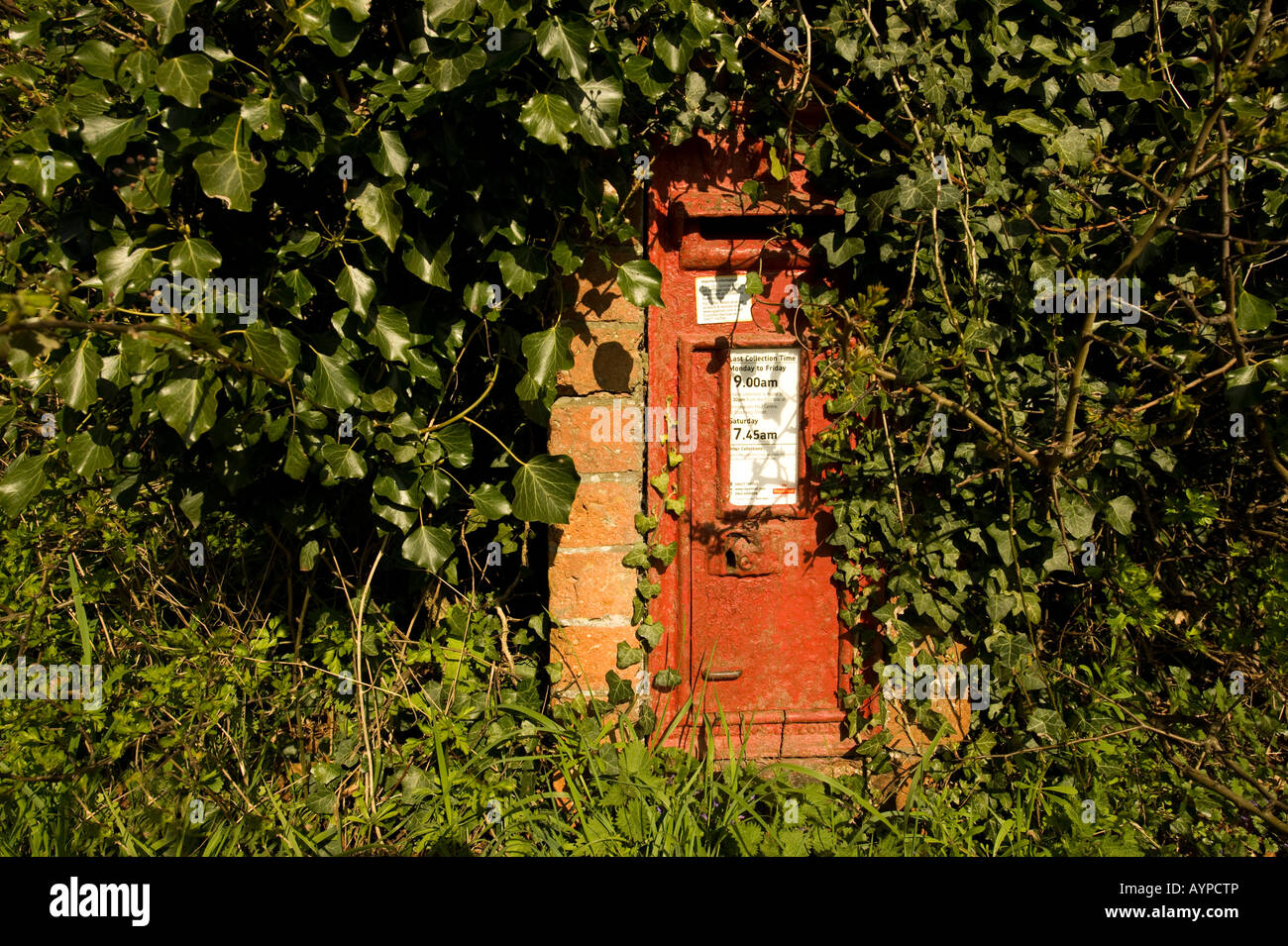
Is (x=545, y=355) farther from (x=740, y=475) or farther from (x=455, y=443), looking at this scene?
(x=740, y=475)

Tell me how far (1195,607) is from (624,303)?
2369mm

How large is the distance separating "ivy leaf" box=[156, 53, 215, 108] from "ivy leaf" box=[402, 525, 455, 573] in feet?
4.14

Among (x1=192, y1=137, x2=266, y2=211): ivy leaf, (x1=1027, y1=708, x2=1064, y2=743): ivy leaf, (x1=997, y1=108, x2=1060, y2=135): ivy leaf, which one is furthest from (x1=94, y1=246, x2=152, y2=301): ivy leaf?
(x1=1027, y1=708, x2=1064, y2=743): ivy leaf

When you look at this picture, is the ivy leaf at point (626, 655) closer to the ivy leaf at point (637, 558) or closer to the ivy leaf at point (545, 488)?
the ivy leaf at point (637, 558)

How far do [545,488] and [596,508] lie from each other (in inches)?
13.3

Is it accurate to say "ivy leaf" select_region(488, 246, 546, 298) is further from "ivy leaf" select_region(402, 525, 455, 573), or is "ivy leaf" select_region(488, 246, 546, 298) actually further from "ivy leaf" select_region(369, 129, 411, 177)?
"ivy leaf" select_region(402, 525, 455, 573)

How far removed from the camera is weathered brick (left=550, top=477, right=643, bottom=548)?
2.77 meters

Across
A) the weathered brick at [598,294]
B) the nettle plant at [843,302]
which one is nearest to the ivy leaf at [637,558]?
the nettle plant at [843,302]

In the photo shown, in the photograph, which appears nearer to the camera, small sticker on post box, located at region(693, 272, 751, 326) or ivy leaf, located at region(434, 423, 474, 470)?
ivy leaf, located at region(434, 423, 474, 470)

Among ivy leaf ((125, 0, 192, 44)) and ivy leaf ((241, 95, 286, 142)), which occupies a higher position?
ivy leaf ((125, 0, 192, 44))

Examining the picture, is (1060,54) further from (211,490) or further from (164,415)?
(211,490)

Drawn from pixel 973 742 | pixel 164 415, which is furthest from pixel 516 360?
pixel 973 742

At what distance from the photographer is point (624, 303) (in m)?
2.72

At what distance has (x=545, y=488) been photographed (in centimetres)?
247
